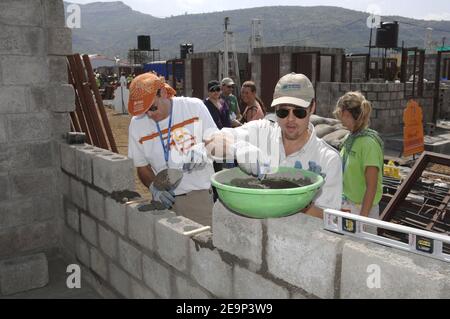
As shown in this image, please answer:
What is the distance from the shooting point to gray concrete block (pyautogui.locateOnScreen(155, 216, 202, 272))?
2984mm

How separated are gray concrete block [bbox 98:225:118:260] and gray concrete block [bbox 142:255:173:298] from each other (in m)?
0.58

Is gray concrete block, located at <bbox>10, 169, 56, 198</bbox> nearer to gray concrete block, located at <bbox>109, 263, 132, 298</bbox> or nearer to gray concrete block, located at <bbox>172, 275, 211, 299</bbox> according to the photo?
gray concrete block, located at <bbox>109, 263, 132, 298</bbox>

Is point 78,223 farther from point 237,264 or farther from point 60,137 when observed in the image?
point 237,264

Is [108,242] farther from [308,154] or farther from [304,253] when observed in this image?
[304,253]

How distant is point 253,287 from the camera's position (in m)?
2.45

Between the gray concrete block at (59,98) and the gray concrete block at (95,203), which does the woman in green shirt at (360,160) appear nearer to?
the gray concrete block at (95,203)

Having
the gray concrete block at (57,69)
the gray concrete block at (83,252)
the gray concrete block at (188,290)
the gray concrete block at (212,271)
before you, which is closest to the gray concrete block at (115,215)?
the gray concrete block at (83,252)

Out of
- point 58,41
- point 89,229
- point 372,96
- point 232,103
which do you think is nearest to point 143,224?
point 89,229

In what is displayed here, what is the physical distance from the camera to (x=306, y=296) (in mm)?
2158

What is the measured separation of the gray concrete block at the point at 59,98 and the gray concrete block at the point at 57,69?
0.29 ft

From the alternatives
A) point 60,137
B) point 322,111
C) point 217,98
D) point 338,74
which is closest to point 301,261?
point 60,137

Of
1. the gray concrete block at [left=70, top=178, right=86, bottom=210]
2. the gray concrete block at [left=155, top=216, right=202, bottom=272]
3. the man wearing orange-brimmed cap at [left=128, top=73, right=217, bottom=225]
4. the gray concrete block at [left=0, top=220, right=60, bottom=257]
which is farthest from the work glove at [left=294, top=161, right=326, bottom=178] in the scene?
the gray concrete block at [left=0, top=220, right=60, bottom=257]

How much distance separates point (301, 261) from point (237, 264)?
524 mm

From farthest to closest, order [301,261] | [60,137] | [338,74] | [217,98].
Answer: [338,74] < [217,98] < [60,137] < [301,261]
